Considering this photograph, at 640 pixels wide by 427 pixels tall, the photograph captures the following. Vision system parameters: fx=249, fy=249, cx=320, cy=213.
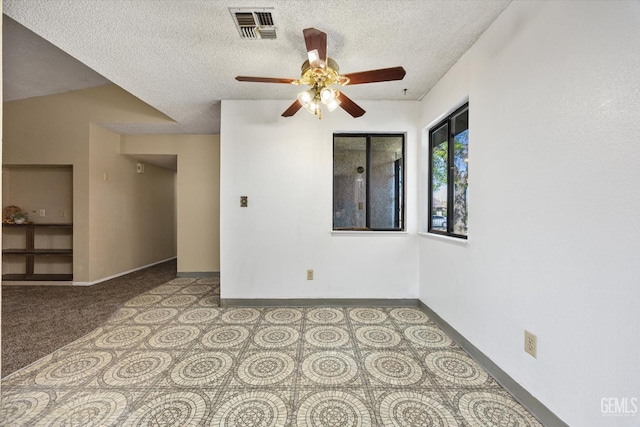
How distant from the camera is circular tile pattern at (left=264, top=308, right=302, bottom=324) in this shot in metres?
2.71

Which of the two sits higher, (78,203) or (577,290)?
(78,203)

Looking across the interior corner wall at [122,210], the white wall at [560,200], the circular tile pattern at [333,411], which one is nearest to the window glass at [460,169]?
the white wall at [560,200]

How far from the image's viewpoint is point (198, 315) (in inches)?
112

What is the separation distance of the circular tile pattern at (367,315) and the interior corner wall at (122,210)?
4180 millimetres

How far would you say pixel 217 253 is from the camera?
4.55 m

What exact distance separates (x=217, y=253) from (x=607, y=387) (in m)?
4.67

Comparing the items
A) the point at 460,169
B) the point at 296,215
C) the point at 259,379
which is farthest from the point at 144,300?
the point at 460,169

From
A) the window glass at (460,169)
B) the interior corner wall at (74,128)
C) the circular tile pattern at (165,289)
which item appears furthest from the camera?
the interior corner wall at (74,128)

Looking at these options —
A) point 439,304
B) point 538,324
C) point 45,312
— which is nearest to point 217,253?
point 45,312

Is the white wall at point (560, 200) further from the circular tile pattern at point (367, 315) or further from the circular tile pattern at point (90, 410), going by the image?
the circular tile pattern at point (90, 410)

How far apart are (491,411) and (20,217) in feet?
21.9

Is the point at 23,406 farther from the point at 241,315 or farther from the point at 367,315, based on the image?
the point at 367,315

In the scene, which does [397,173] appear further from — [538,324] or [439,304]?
[538,324]

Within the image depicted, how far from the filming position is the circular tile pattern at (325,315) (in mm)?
2711
